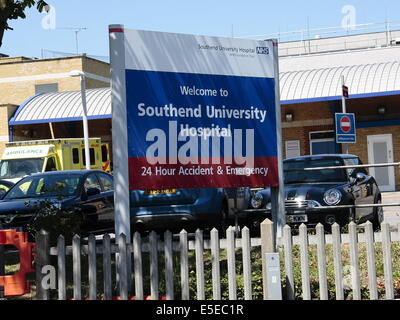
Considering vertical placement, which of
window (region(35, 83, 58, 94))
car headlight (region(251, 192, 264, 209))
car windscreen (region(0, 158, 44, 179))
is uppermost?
window (region(35, 83, 58, 94))

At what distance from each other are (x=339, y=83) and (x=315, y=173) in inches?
889

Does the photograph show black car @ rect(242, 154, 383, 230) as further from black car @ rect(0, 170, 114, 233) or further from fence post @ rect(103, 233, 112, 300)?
fence post @ rect(103, 233, 112, 300)

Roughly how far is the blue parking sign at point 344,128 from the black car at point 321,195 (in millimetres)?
6091

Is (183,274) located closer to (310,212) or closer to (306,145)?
(310,212)

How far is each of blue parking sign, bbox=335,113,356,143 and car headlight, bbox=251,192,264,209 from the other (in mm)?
7642

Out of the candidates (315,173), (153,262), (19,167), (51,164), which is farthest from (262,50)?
(19,167)

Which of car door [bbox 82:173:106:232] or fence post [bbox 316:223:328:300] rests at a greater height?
car door [bbox 82:173:106:232]

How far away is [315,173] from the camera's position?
1482cm

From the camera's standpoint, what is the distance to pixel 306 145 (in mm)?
38125

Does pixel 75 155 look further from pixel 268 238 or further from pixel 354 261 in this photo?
pixel 268 238

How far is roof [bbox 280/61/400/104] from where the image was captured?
35531mm

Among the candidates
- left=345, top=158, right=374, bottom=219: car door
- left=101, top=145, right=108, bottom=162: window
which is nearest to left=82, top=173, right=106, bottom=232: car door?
left=345, top=158, right=374, bottom=219: car door

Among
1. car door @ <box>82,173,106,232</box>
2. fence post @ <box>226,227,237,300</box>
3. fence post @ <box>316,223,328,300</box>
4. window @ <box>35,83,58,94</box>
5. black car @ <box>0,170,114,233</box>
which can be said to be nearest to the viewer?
fence post @ <box>226,227,237,300</box>

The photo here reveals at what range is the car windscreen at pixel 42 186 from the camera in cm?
1494
